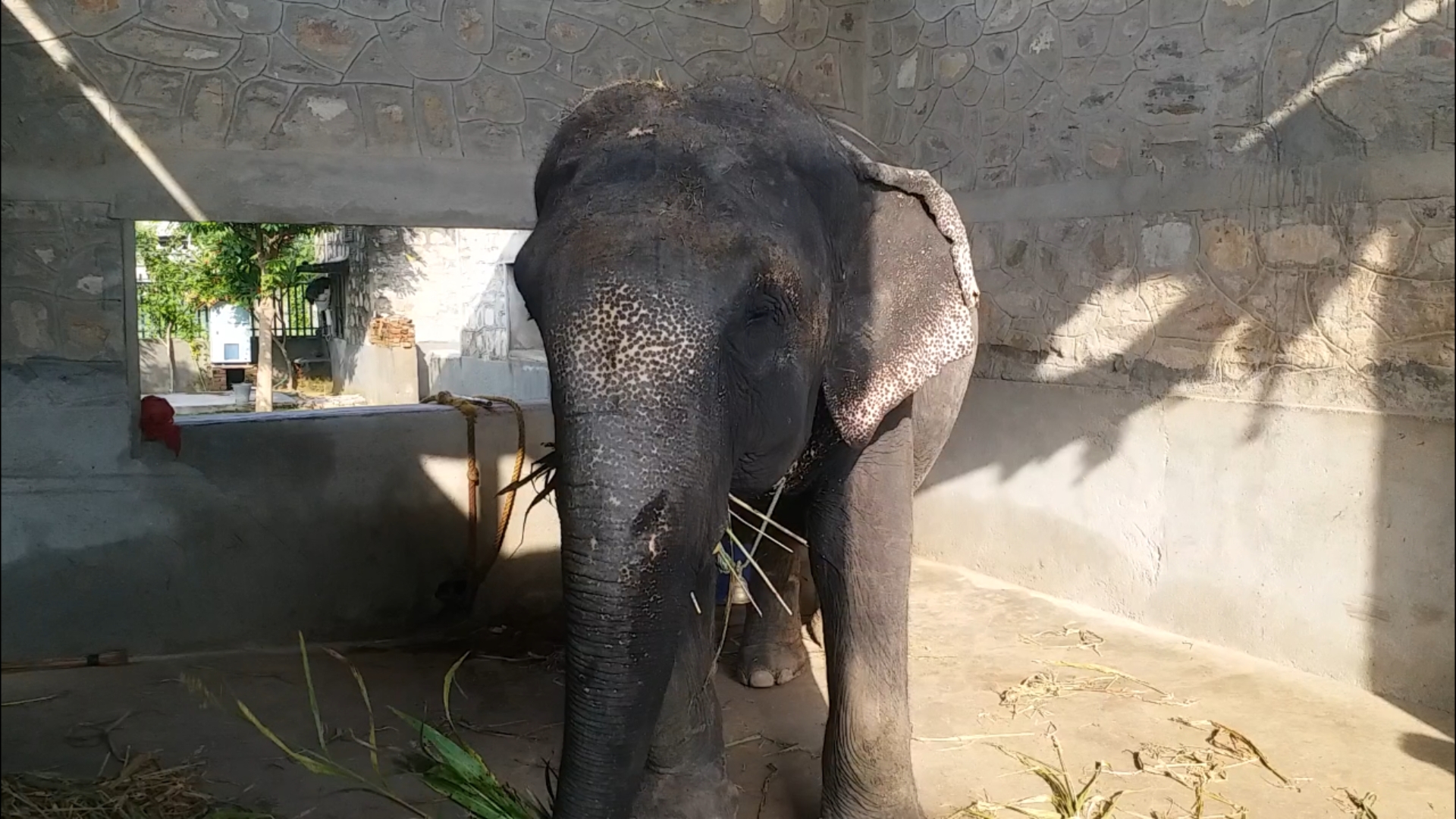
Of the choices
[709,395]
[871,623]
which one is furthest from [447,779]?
[709,395]

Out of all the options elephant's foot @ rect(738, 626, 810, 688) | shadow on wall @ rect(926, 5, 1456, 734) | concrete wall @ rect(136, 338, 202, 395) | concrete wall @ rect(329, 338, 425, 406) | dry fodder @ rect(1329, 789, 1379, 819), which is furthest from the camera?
concrete wall @ rect(329, 338, 425, 406)

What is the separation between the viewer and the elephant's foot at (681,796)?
3.05m

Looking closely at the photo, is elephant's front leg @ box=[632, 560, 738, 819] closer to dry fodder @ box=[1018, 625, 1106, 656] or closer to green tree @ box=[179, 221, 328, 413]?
dry fodder @ box=[1018, 625, 1106, 656]

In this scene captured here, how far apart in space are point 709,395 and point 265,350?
1377 cm

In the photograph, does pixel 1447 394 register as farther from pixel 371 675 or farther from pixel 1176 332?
pixel 371 675

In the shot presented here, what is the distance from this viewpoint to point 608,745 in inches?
81.0

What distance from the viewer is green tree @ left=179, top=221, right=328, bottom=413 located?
1393cm

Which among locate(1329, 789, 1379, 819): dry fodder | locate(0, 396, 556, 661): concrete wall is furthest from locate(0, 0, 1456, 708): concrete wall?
locate(1329, 789, 1379, 819): dry fodder

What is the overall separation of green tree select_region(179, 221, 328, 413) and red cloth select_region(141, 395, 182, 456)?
936 centimetres

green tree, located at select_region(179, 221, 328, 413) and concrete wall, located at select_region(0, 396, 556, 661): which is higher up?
green tree, located at select_region(179, 221, 328, 413)

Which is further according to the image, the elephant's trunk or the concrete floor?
the concrete floor

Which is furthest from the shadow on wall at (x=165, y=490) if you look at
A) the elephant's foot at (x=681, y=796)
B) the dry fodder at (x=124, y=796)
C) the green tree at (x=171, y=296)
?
the green tree at (x=171, y=296)

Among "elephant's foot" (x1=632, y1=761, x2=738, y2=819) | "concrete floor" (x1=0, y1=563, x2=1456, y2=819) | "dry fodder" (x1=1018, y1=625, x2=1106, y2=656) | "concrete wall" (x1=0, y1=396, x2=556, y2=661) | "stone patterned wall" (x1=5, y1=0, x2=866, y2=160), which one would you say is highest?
"stone patterned wall" (x1=5, y1=0, x2=866, y2=160)

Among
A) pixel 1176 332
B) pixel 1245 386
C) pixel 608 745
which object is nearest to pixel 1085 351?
pixel 1176 332
